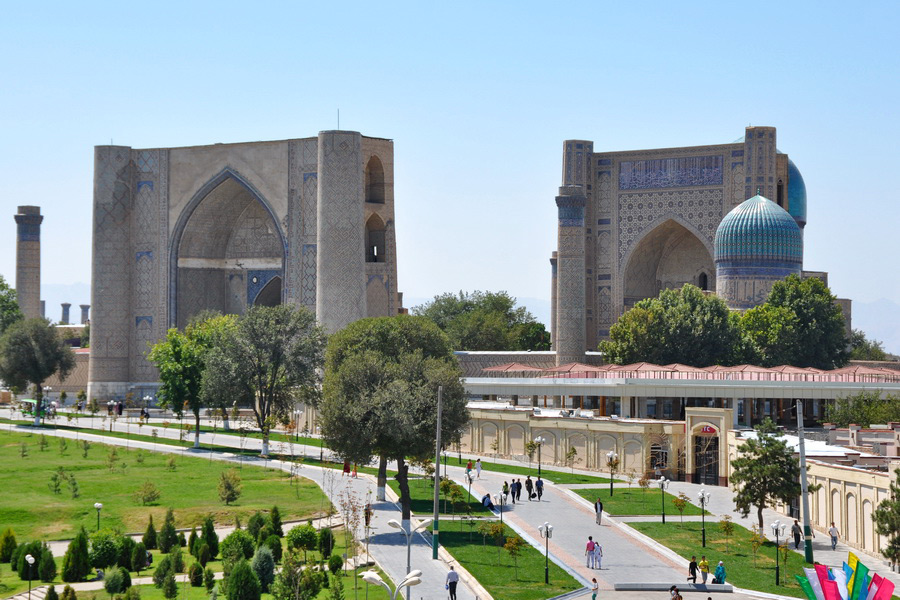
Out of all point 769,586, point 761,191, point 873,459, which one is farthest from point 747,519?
point 761,191

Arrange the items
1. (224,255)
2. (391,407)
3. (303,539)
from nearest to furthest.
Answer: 1. (303,539)
2. (391,407)
3. (224,255)

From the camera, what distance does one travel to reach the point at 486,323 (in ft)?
271

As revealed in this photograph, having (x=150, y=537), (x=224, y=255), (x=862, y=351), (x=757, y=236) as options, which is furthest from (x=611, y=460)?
(x=862, y=351)

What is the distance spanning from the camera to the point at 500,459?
5206 centimetres

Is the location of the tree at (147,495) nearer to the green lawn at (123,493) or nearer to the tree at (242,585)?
the green lawn at (123,493)

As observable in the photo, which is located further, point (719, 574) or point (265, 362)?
point (265, 362)

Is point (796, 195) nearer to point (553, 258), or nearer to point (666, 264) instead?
point (666, 264)

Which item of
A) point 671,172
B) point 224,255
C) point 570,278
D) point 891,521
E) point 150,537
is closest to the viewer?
point 891,521

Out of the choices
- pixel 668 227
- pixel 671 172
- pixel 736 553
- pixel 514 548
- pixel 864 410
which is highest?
pixel 671 172

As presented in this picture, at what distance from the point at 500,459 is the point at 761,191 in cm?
2409

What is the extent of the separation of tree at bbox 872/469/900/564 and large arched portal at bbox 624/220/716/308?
41.0 meters

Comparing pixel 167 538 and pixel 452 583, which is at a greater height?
pixel 167 538

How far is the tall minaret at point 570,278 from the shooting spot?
64.4 m

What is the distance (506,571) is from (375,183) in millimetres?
37902
